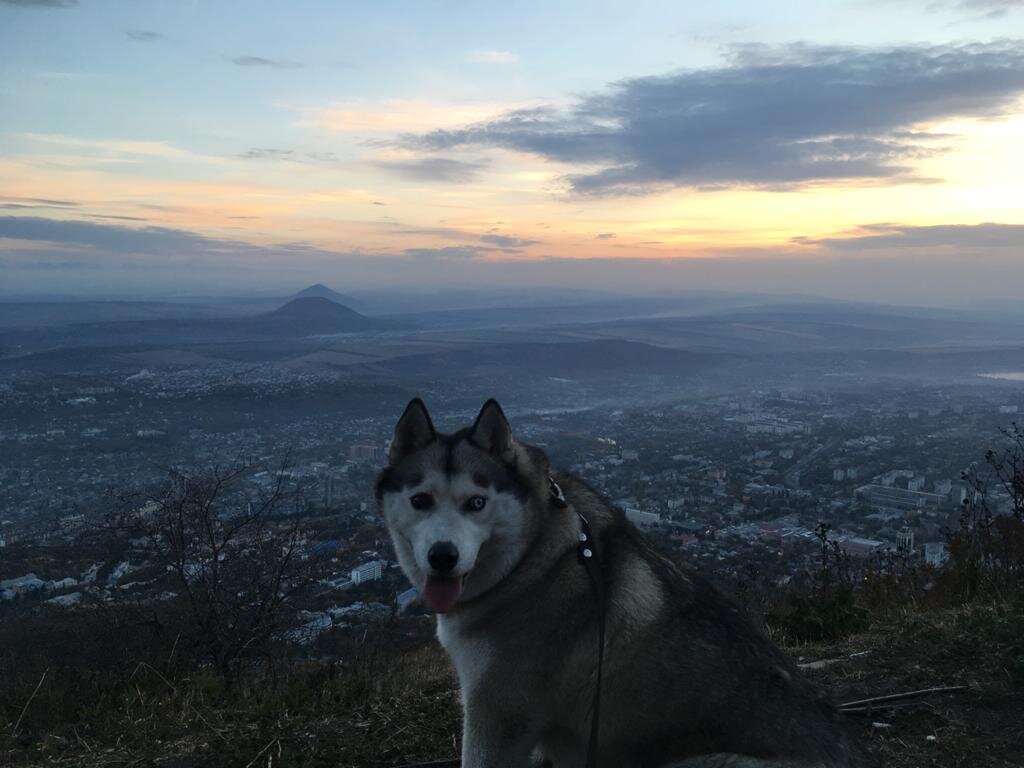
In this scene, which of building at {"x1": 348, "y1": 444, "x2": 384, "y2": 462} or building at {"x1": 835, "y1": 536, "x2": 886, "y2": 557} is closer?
building at {"x1": 835, "y1": 536, "x2": 886, "y2": 557}

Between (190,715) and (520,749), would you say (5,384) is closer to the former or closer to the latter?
(190,715)

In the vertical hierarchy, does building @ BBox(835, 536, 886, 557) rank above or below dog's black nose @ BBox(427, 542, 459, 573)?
below

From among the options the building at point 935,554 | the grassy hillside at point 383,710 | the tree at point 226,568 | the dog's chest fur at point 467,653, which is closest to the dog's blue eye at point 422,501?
the dog's chest fur at point 467,653

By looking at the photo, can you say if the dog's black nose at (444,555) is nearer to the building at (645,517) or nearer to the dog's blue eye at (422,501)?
the dog's blue eye at (422,501)

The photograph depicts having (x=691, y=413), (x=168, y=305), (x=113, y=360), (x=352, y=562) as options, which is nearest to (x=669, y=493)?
(x=352, y=562)

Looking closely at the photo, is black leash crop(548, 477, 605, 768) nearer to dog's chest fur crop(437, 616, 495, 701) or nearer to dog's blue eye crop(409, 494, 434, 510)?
dog's chest fur crop(437, 616, 495, 701)

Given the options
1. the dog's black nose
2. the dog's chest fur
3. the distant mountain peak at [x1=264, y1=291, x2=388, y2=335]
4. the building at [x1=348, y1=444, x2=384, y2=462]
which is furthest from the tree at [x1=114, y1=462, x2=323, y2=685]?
the distant mountain peak at [x1=264, y1=291, x2=388, y2=335]

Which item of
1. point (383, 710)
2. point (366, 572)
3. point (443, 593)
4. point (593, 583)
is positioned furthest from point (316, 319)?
point (593, 583)
